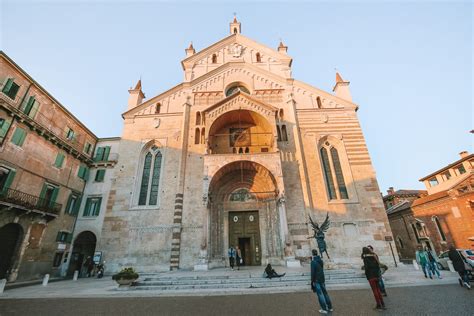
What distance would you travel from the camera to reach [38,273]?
621 inches

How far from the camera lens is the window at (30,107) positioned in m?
15.6

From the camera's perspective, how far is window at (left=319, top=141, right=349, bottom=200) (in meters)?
17.4

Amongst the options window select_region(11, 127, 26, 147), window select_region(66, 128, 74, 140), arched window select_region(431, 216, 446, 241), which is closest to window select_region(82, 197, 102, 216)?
window select_region(66, 128, 74, 140)

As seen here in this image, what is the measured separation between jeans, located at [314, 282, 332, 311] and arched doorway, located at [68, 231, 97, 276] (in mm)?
20021

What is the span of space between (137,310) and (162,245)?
9.70m

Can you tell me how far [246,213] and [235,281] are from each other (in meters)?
7.48

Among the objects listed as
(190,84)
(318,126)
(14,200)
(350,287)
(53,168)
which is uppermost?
(190,84)

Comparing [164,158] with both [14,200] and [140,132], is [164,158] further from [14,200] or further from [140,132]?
[14,200]

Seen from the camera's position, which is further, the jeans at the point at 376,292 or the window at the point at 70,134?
the window at the point at 70,134

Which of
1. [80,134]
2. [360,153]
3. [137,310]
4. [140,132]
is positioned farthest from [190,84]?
[137,310]

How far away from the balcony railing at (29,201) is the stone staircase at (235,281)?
10.2 metres

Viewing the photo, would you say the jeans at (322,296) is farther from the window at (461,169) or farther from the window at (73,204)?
the window at (461,169)

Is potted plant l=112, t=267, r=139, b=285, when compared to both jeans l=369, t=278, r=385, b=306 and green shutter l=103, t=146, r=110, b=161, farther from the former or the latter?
green shutter l=103, t=146, r=110, b=161

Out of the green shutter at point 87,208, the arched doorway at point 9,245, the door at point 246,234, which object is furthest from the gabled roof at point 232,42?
the arched doorway at point 9,245
